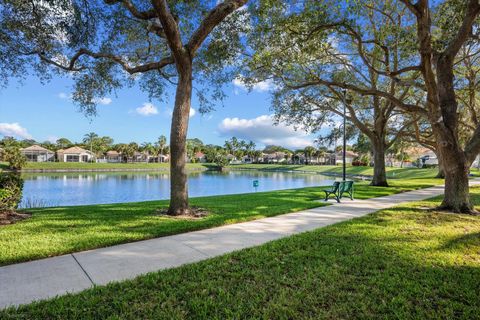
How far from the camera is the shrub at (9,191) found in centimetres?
715

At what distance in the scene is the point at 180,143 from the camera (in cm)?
788

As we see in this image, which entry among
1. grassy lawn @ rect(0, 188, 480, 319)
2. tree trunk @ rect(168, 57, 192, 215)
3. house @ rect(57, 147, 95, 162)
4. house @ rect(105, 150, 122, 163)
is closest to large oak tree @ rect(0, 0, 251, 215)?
tree trunk @ rect(168, 57, 192, 215)

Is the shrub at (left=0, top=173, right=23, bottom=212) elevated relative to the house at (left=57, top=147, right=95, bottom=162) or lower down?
lower down

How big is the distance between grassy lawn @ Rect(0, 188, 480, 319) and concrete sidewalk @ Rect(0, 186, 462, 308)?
1.14 feet

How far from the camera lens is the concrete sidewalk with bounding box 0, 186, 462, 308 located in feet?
11.0

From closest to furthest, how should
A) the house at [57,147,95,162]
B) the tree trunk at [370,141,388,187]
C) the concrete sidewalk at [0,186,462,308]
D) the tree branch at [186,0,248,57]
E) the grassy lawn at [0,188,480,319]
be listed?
the grassy lawn at [0,188,480,319] < the concrete sidewalk at [0,186,462,308] < the tree branch at [186,0,248,57] < the tree trunk at [370,141,388,187] < the house at [57,147,95,162]

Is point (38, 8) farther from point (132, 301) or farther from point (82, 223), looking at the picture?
point (132, 301)

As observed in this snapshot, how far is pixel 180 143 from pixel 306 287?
5.58 meters

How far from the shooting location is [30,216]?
7.55 metres

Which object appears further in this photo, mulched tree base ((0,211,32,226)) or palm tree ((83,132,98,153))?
palm tree ((83,132,98,153))

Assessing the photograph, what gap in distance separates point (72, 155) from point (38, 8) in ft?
273

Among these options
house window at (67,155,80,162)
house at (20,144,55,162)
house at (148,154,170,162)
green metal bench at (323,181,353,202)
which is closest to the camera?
green metal bench at (323,181,353,202)

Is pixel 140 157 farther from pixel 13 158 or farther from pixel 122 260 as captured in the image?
pixel 122 260

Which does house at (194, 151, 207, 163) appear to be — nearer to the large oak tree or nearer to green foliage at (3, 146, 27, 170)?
green foliage at (3, 146, 27, 170)
